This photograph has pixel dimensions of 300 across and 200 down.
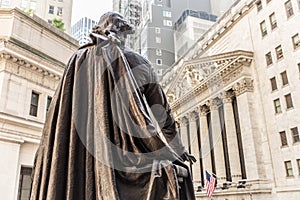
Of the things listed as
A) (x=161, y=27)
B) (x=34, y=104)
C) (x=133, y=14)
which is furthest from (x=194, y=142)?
(x=133, y=14)

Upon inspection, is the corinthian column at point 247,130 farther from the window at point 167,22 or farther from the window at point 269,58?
the window at point 167,22

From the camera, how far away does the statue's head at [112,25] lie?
9.15ft

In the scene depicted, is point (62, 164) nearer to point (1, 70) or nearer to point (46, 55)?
point (1, 70)

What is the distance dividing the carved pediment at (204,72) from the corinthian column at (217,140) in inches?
102

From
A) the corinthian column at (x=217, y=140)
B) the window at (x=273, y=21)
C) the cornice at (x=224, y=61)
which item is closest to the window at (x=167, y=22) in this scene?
the cornice at (x=224, y=61)

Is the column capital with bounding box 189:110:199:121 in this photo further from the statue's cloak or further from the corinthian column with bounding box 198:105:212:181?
the statue's cloak

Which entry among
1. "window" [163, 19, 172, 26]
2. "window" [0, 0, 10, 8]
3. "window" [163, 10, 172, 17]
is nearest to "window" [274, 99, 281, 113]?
"window" [163, 19, 172, 26]

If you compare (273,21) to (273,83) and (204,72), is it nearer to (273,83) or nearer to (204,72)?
(273,83)

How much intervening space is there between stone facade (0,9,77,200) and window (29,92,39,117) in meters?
0.14

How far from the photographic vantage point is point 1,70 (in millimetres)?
14641

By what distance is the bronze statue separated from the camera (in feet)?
6.87

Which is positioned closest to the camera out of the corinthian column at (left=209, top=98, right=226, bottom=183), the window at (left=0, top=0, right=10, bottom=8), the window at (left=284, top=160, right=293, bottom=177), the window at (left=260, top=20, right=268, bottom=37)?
the window at (left=284, top=160, right=293, bottom=177)

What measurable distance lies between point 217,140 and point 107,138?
1207 inches

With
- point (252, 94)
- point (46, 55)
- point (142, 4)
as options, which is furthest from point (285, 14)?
point (142, 4)
